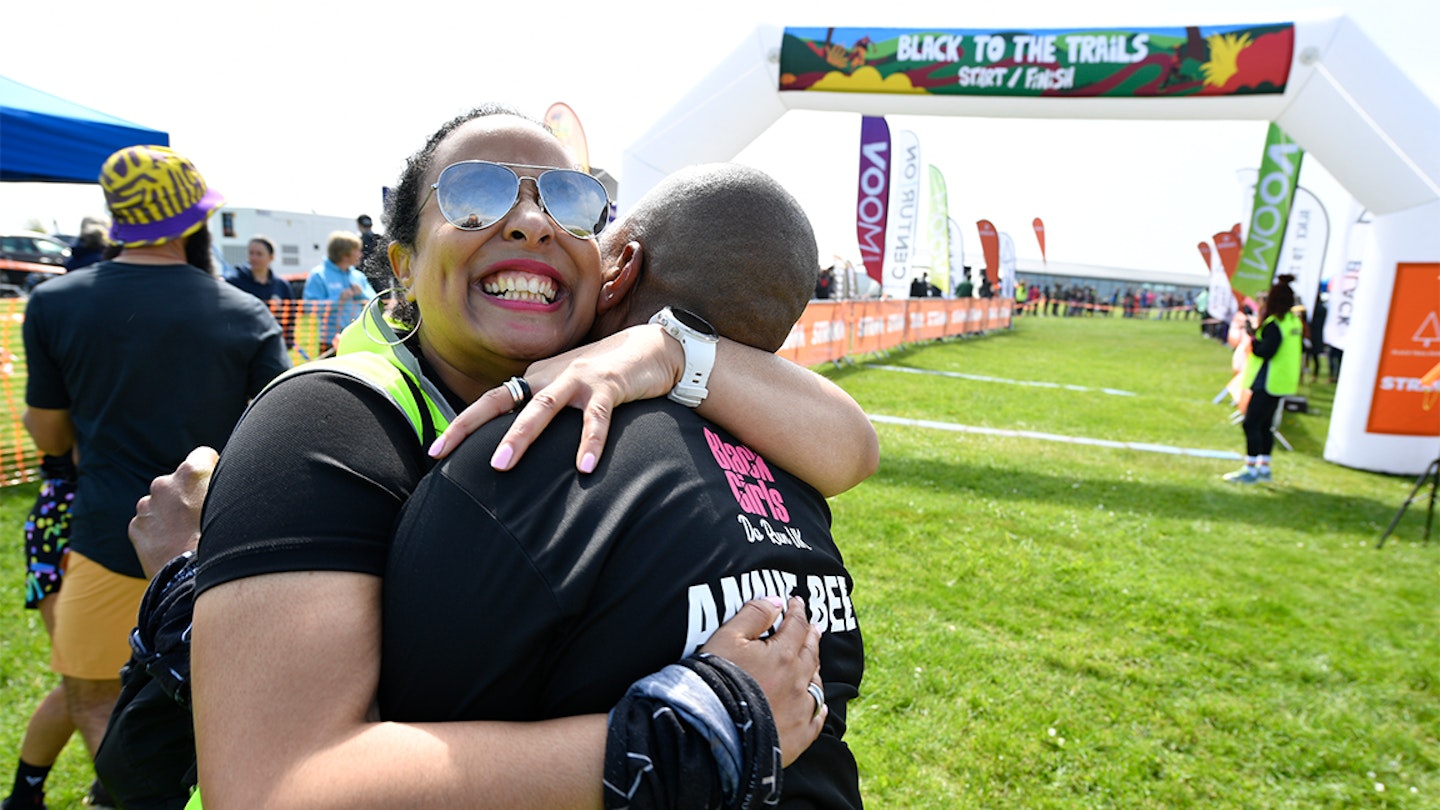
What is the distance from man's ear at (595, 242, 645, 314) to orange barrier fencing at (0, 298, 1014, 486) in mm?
1960

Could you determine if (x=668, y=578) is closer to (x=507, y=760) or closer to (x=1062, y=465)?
(x=507, y=760)

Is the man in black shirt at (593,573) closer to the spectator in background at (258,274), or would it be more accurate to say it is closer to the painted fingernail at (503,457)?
the painted fingernail at (503,457)

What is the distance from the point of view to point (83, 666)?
8.32 ft

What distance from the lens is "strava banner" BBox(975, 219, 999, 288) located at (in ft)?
97.1

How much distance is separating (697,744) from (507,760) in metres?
0.21

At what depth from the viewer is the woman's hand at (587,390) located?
981 mm

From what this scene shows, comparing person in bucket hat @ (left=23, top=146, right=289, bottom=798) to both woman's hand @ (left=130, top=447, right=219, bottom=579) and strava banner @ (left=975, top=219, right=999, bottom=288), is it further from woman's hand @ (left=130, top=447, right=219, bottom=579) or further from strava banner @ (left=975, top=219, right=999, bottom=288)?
strava banner @ (left=975, top=219, right=999, bottom=288)

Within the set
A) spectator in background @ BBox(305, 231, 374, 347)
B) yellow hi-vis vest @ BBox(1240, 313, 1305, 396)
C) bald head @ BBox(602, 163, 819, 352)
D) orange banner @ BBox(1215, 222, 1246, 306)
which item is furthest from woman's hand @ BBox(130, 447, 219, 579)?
orange banner @ BBox(1215, 222, 1246, 306)

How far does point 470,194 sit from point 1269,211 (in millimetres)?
13536

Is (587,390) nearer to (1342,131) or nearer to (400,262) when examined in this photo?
(400,262)

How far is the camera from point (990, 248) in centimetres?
2983

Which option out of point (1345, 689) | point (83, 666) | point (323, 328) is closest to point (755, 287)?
point (83, 666)

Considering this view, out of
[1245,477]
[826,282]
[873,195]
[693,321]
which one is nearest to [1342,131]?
[1245,477]

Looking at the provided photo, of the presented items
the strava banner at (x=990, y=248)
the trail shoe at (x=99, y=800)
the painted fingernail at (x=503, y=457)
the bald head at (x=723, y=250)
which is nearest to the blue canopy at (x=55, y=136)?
the trail shoe at (x=99, y=800)
